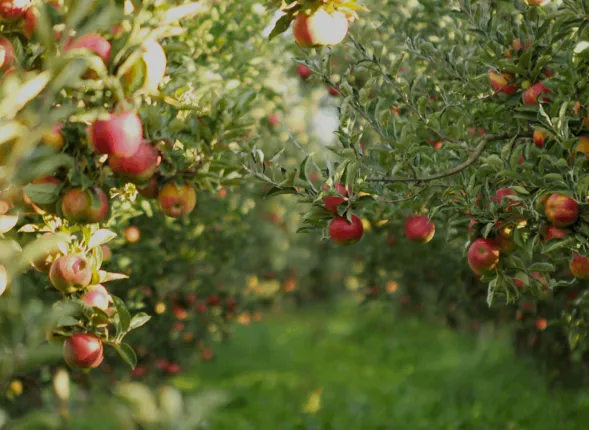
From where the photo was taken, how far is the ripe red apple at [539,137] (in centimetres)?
261

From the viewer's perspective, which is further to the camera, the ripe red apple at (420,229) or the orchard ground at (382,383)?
the orchard ground at (382,383)

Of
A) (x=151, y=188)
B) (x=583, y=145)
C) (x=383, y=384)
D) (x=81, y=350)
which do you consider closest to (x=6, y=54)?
(x=151, y=188)

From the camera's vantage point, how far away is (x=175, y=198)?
7.41ft

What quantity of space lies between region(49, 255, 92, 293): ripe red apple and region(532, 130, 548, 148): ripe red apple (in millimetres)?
1729

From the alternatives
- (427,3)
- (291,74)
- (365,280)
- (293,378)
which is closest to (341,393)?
(293,378)

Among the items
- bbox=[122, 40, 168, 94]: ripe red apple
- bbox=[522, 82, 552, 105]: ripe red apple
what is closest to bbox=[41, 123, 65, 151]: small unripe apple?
bbox=[122, 40, 168, 94]: ripe red apple

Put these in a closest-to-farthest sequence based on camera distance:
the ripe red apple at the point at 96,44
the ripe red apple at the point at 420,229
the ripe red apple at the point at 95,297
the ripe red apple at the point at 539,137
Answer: the ripe red apple at the point at 96,44
the ripe red apple at the point at 95,297
the ripe red apple at the point at 539,137
the ripe red apple at the point at 420,229

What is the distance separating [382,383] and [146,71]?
8231mm

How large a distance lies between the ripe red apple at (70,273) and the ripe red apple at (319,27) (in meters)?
1.02

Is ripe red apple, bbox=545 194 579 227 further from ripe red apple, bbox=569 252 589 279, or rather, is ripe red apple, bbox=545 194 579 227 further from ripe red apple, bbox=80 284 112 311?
ripe red apple, bbox=80 284 112 311

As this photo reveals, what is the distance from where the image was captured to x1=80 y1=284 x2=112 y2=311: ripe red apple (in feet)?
7.26

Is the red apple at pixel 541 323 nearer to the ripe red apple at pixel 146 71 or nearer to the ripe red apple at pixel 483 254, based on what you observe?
the ripe red apple at pixel 483 254

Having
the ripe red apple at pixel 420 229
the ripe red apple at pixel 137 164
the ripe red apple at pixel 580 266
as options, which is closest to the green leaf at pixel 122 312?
the ripe red apple at pixel 137 164

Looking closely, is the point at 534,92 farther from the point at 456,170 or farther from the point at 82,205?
the point at 82,205
